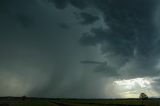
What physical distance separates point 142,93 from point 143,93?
723 millimetres

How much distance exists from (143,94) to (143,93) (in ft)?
2.04

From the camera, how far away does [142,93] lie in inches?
5335

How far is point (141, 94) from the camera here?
442ft

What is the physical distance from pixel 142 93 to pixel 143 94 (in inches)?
43.8

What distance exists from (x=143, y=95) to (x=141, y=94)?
1.98 m

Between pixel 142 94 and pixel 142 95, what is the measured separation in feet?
3.20

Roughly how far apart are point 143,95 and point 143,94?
521 millimetres

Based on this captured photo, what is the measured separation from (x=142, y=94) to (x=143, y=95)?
52.1 inches

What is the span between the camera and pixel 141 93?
13525 cm

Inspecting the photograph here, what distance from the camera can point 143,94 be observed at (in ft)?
447

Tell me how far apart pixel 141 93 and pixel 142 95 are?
136 centimetres

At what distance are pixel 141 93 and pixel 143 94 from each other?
167cm

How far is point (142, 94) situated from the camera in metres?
135
